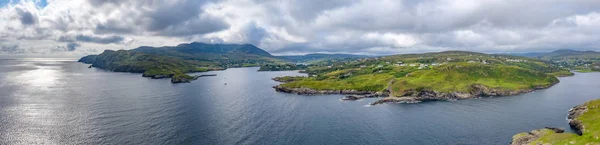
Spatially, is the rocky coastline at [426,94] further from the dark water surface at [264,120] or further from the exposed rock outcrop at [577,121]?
the exposed rock outcrop at [577,121]

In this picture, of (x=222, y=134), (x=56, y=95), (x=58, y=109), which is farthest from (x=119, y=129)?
(x=56, y=95)

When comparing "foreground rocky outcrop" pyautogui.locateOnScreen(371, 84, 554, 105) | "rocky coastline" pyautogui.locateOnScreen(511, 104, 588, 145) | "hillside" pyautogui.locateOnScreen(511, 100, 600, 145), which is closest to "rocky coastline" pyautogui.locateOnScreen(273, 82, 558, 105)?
"foreground rocky outcrop" pyautogui.locateOnScreen(371, 84, 554, 105)

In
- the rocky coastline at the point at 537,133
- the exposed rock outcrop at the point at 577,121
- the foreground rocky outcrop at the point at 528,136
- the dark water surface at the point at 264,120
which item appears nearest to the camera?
the foreground rocky outcrop at the point at 528,136

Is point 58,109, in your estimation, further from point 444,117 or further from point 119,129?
point 444,117

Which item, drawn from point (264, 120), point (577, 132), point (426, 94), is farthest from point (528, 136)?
point (426, 94)

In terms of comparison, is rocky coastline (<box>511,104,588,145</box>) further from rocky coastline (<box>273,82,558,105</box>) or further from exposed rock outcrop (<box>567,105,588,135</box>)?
rocky coastline (<box>273,82,558,105</box>)

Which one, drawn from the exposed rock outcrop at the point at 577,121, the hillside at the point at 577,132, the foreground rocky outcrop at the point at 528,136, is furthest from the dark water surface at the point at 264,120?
the hillside at the point at 577,132
